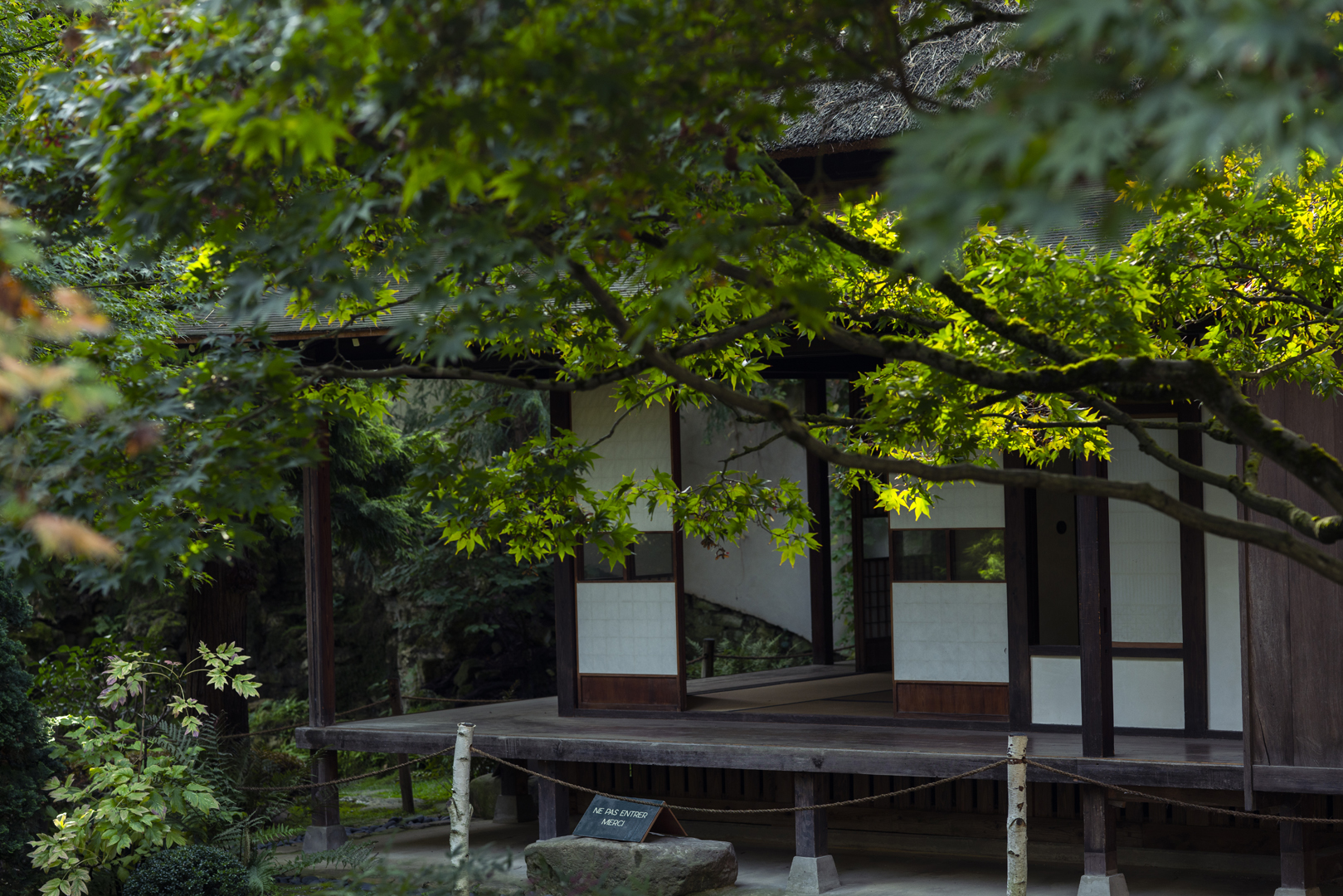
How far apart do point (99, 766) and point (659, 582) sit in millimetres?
4222

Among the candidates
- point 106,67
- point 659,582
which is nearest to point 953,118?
point 106,67

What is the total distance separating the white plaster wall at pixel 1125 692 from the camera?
29.3 ft

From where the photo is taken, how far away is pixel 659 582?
10.5 metres

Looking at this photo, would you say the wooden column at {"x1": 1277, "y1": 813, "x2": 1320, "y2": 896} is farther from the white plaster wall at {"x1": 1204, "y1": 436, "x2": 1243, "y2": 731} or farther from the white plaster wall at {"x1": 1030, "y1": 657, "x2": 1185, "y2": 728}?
the white plaster wall at {"x1": 1030, "y1": 657, "x2": 1185, "y2": 728}

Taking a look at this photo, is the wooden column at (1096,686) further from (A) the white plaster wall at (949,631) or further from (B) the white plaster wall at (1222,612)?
(A) the white plaster wall at (949,631)

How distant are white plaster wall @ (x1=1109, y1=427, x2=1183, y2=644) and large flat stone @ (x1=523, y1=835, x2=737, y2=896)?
10.3 feet

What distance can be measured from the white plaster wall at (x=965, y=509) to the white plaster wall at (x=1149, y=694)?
50.8 inches

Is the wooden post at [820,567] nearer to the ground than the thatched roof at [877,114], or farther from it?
nearer to the ground

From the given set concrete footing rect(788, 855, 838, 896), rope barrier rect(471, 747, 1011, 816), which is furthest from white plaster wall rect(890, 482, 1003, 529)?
concrete footing rect(788, 855, 838, 896)

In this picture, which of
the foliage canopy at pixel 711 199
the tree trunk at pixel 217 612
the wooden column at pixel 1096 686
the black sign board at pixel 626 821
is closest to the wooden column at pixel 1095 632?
the wooden column at pixel 1096 686

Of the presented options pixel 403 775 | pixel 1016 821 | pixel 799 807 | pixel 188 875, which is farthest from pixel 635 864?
pixel 403 775

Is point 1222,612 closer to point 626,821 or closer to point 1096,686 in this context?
point 1096,686

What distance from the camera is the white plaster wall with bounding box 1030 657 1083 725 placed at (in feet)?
29.6

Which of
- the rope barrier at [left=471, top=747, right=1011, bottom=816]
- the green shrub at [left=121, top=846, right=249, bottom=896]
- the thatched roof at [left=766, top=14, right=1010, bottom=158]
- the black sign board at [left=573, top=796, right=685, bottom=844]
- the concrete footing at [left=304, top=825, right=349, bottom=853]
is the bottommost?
the concrete footing at [left=304, top=825, right=349, bottom=853]
